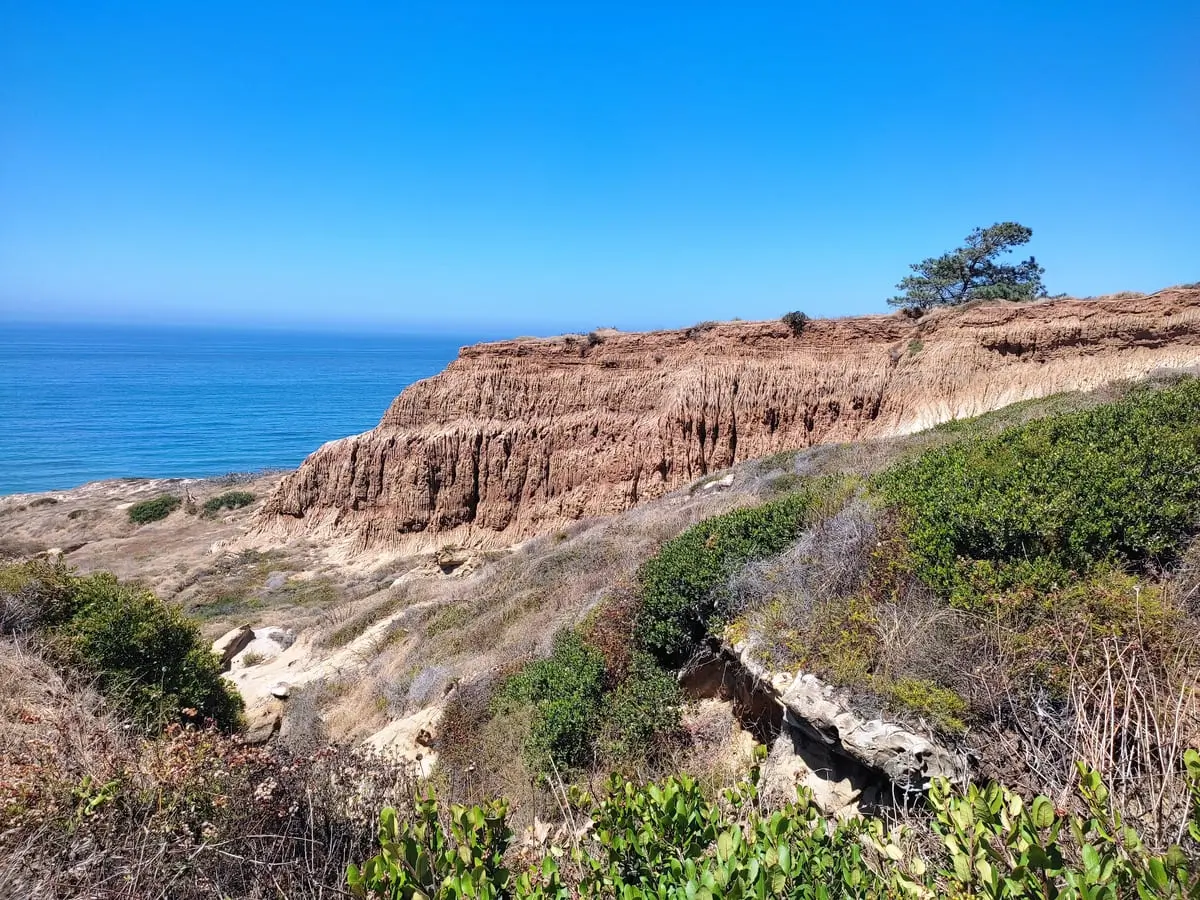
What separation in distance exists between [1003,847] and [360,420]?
264ft

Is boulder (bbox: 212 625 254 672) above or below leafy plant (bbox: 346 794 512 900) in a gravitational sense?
below

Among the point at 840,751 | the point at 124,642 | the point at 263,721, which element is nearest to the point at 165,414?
the point at 263,721

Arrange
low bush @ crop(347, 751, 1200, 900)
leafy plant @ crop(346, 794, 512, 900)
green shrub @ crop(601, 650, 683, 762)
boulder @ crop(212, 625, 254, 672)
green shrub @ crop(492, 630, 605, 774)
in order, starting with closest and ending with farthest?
low bush @ crop(347, 751, 1200, 900)
leafy plant @ crop(346, 794, 512, 900)
green shrub @ crop(601, 650, 683, 762)
green shrub @ crop(492, 630, 605, 774)
boulder @ crop(212, 625, 254, 672)

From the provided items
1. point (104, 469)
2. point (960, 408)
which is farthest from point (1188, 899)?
point (104, 469)

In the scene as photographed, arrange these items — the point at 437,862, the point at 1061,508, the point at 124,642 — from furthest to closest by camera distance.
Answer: the point at 124,642 < the point at 1061,508 < the point at 437,862

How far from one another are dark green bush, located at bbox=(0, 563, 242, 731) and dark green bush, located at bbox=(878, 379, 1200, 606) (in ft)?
28.9

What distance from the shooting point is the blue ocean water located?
5231cm

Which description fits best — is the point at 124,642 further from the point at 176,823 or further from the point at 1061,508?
the point at 1061,508

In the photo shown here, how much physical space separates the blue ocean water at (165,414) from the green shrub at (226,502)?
1808 centimetres

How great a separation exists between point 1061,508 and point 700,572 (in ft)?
12.7

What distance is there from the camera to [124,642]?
868cm

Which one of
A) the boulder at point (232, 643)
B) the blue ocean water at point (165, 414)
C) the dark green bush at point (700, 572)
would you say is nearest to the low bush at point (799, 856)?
the dark green bush at point (700, 572)

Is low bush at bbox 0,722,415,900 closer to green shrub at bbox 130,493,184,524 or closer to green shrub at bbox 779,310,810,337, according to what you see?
green shrub at bbox 779,310,810,337

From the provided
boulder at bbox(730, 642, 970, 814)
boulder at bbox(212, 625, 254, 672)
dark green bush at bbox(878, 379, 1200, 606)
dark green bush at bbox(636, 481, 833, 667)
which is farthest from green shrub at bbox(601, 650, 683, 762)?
boulder at bbox(212, 625, 254, 672)
